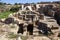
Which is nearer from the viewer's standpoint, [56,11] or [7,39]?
[7,39]

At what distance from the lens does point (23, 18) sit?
85.7ft

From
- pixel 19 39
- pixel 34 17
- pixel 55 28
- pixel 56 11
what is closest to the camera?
pixel 19 39

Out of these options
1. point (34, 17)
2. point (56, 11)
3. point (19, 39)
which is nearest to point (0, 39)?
point (19, 39)

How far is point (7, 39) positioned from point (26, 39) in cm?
123

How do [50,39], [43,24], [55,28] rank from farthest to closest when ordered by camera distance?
[43,24] < [55,28] < [50,39]

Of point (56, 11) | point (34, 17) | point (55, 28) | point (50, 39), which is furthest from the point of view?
point (56, 11)

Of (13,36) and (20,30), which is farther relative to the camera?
(20,30)

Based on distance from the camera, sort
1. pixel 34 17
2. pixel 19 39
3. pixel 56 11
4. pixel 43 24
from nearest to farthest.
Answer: pixel 19 39, pixel 43 24, pixel 34 17, pixel 56 11

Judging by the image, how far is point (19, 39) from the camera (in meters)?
11.4

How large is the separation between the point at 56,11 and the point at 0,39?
73.4 feet

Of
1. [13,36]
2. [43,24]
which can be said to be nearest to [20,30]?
[43,24]

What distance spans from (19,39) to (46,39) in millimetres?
2552

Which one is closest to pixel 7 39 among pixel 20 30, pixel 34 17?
pixel 20 30

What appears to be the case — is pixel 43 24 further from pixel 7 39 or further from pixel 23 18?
pixel 7 39
